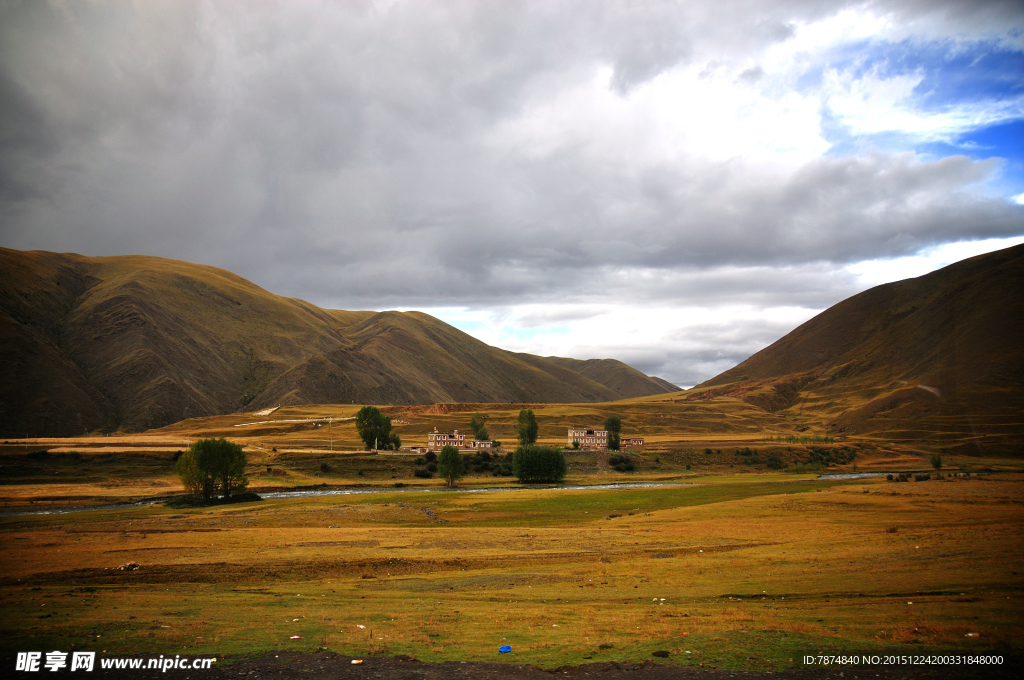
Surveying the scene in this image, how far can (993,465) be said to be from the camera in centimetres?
11919

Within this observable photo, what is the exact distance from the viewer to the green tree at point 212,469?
3150 inches

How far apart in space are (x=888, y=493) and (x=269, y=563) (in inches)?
2399

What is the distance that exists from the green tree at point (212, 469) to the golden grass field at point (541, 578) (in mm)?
7177

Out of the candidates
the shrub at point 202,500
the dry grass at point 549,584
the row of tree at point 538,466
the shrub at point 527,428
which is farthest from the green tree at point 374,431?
the dry grass at point 549,584

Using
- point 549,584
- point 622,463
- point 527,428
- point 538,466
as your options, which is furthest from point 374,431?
point 549,584

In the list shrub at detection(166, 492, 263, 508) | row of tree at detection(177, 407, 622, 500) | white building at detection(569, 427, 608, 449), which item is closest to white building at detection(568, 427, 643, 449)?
white building at detection(569, 427, 608, 449)

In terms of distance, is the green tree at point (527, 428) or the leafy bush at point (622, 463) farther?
the green tree at point (527, 428)

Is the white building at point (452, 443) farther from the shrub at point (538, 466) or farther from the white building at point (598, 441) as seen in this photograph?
the shrub at point (538, 466)

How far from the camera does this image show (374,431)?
457ft

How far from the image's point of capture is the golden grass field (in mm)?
17828

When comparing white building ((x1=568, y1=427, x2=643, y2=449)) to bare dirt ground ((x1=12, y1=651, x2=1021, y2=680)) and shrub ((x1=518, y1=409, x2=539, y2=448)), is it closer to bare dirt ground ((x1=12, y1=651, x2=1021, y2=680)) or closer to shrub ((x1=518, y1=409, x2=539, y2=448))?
shrub ((x1=518, y1=409, x2=539, y2=448))

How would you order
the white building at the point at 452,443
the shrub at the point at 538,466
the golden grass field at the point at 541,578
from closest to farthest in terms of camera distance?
the golden grass field at the point at 541,578, the shrub at the point at 538,466, the white building at the point at 452,443

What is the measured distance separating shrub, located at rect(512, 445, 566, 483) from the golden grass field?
37.5 meters

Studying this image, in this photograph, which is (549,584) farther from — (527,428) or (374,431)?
(527,428)
